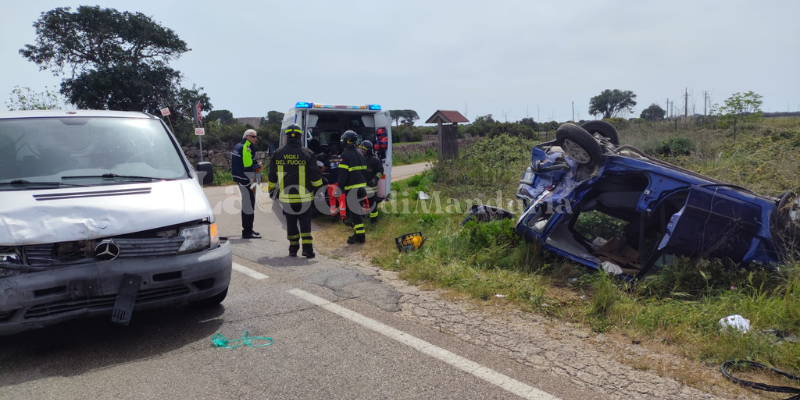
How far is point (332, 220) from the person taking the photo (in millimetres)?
10062

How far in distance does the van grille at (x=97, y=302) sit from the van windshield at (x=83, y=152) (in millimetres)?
1022

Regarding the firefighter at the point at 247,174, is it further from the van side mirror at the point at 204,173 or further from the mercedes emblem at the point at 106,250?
the mercedes emblem at the point at 106,250

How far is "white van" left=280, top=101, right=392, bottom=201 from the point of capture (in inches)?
401

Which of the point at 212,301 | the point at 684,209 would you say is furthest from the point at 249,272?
the point at 684,209

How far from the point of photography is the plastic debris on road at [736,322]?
13.2ft

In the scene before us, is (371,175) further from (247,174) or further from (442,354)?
(442,354)

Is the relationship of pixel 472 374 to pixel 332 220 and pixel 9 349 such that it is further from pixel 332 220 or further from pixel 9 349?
pixel 332 220

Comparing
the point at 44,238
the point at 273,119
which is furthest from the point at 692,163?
the point at 273,119

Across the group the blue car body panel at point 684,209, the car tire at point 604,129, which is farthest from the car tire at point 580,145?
the car tire at point 604,129

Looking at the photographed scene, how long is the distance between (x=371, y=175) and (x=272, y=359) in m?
5.42

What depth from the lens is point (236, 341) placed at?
4055mm

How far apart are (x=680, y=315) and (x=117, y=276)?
440 cm

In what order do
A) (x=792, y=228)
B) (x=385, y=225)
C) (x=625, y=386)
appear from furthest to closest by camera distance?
(x=385, y=225), (x=792, y=228), (x=625, y=386)

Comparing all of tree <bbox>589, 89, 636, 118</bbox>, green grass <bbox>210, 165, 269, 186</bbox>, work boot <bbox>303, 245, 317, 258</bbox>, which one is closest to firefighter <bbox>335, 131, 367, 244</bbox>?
work boot <bbox>303, 245, 317, 258</bbox>
